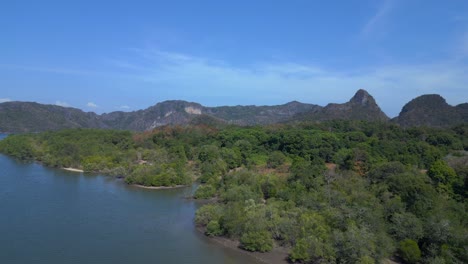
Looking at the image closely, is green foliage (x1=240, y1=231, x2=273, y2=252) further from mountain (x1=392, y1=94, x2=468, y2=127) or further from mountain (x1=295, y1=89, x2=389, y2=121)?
mountain (x1=295, y1=89, x2=389, y2=121)

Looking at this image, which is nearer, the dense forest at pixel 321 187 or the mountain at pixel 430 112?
the dense forest at pixel 321 187

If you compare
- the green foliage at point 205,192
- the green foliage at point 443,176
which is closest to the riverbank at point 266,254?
the green foliage at point 205,192

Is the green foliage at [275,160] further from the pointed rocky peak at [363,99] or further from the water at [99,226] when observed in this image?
the pointed rocky peak at [363,99]

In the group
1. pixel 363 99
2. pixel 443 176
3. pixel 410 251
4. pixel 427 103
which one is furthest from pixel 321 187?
pixel 363 99

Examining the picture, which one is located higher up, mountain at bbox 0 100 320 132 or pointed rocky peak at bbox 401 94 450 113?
pointed rocky peak at bbox 401 94 450 113

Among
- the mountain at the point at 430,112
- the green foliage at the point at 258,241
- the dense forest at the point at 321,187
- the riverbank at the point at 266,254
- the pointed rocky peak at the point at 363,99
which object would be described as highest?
the pointed rocky peak at the point at 363,99

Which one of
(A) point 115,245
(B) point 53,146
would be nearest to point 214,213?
(A) point 115,245

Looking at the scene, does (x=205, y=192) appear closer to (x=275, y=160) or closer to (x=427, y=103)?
(x=275, y=160)

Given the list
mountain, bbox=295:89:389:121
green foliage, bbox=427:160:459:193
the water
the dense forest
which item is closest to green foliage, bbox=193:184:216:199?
the dense forest
